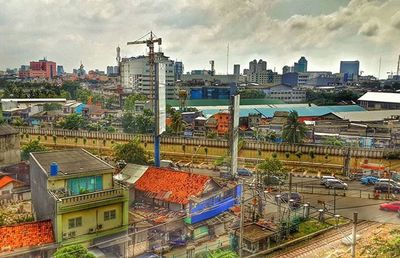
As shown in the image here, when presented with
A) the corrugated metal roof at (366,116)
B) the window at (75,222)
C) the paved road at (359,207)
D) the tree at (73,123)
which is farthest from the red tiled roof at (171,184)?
the corrugated metal roof at (366,116)

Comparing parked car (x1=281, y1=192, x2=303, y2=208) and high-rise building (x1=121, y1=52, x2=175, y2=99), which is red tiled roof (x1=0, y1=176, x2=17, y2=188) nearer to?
parked car (x1=281, y1=192, x2=303, y2=208)

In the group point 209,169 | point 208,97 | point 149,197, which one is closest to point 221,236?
point 149,197

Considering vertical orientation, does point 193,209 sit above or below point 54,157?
below

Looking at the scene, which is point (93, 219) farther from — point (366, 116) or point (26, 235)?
point (366, 116)

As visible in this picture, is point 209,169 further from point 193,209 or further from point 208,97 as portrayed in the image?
point 208,97

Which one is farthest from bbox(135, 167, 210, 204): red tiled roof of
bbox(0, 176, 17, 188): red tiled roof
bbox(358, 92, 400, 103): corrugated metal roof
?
bbox(358, 92, 400, 103): corrugated metal roof

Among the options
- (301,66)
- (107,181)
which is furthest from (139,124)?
(301,66)
